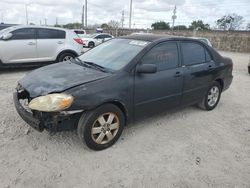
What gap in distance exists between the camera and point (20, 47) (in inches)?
319

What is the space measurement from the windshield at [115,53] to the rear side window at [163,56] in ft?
0.62

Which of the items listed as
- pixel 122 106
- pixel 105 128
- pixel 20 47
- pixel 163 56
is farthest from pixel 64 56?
pixel 105 128

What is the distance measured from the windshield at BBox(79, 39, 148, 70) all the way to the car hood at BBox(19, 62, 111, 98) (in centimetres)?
30

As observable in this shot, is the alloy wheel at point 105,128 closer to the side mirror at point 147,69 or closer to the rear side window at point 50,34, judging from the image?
the side mirror at point 147,69

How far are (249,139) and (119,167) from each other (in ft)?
7.76

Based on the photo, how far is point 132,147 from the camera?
12.1 feet

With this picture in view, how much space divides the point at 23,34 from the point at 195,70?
6.03m

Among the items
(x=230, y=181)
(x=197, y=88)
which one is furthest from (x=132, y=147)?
(x=197, y=88)

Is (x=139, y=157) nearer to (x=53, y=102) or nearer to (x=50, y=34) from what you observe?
(x=53, y=102)

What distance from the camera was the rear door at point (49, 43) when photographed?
8.50 metres

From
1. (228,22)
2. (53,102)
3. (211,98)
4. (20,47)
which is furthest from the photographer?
(228,22)

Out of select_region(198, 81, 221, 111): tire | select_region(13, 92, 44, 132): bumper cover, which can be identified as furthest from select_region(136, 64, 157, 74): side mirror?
select_region(198, 81, 221, 111): tire

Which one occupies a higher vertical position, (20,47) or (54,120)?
(20,47)

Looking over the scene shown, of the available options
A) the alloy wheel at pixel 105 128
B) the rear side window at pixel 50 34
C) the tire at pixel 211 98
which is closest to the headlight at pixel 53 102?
the alloy wheel at pixel 105 128
